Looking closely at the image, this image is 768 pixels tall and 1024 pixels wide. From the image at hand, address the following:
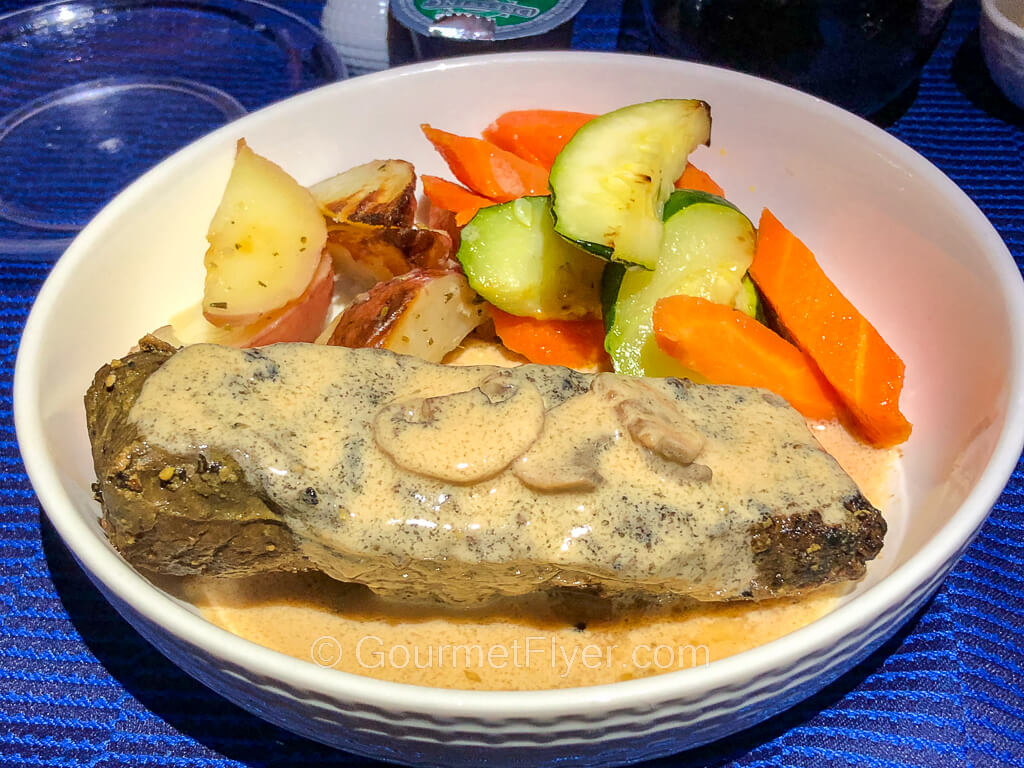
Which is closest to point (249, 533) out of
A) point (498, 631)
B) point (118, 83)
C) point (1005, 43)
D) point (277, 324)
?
point (498, 631)

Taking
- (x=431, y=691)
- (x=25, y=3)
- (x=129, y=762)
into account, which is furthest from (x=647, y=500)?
(x=25, y=3)

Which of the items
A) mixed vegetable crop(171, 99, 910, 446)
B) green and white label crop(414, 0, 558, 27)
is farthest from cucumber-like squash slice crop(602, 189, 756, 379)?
green and white label crop(414, 0, 558, 27)

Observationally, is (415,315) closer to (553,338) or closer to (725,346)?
(553,338)

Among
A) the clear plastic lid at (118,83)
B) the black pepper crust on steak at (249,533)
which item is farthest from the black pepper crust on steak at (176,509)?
the clear plastic lid at (118,83)

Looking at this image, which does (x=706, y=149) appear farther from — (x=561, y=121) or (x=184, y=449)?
(x=184, y=449)

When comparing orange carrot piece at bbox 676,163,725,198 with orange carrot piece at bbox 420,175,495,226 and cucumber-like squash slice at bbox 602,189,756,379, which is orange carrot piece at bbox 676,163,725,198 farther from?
orange carrot piece at bbox 420,175,495,226
